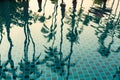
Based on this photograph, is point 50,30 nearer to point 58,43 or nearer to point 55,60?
Answer: point 58,43

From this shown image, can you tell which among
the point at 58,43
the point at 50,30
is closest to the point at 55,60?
the point at 58,43

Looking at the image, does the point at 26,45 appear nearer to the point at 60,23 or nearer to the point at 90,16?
the point at 60,23

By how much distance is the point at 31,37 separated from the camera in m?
16.0

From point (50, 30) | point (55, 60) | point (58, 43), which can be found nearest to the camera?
point (55, 60)

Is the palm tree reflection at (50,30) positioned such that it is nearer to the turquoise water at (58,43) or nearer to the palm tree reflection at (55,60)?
the turquoise water at (58,43)

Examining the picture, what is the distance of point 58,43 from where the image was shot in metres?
15.4

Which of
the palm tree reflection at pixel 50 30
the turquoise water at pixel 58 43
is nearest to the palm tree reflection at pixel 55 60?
the turquoise water at pixel 58 43

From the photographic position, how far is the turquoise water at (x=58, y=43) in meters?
12.0

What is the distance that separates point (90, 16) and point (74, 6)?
3112 millimetres

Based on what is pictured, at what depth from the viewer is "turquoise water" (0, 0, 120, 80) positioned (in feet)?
39.4

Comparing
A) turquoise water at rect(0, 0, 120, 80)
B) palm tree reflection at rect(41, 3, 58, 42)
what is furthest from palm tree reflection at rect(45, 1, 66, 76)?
palm tree reflection at rect(41, 3, 58, 42)

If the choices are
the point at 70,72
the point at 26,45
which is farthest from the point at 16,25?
the point at 70,72

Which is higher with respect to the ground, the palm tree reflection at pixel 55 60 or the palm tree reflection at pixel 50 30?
the palm tree reflection at pixel 50 30

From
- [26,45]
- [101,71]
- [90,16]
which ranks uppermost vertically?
[90,16]
